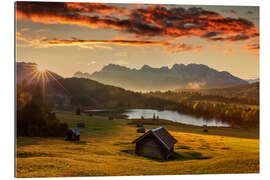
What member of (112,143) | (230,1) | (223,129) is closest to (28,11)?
(112,143)

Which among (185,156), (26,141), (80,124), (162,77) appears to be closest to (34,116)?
(26,141)

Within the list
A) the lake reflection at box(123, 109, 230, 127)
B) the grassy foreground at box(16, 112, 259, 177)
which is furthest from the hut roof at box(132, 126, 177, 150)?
the lake reflection at box(123, 109, 230, 127)

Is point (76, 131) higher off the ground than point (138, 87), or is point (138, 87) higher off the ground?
point (138, 87)

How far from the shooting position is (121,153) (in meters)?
14.3

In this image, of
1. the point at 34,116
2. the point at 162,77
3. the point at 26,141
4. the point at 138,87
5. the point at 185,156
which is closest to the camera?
the point at 26,141

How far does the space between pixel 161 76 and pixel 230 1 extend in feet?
17.4

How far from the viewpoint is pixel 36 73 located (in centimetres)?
1338

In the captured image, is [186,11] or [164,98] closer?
[186,11]

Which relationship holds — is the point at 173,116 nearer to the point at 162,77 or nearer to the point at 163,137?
the point at 163,137

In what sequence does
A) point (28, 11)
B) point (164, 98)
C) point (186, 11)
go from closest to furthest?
point (28, 11), point (186, 11), point (164, 98)

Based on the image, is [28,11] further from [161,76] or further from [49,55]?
[161,76]

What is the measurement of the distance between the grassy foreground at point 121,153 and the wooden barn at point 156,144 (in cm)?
33

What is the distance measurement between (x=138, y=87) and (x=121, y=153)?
3.53 meters

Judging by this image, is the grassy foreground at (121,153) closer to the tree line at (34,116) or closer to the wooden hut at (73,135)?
the wooden hut at (73,135)
